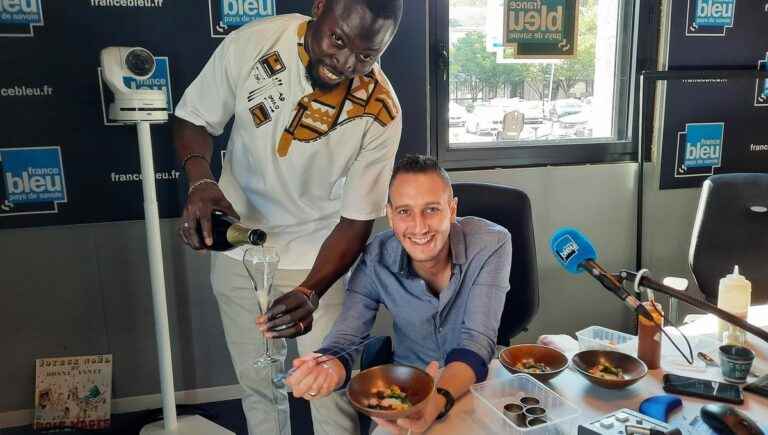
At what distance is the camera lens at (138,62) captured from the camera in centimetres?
192

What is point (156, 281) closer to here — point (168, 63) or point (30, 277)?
→ point (30, 277)

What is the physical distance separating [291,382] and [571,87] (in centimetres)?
220

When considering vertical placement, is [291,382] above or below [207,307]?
Answer: above

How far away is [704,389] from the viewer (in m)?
1.17

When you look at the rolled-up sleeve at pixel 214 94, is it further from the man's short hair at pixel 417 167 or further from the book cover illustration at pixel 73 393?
the book cover illustration at pixel 73 393

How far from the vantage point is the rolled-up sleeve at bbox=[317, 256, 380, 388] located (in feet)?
4.48

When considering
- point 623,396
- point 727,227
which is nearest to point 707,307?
point 623,396

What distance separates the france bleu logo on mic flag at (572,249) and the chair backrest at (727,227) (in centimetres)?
149

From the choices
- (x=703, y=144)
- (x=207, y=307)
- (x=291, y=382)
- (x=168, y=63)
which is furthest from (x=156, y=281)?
(x=703, y=144)

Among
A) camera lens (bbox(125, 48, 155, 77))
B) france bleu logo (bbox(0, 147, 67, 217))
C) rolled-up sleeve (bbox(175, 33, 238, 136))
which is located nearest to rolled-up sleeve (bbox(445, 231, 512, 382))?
rolled-up sleeve (bbox(175, 33, 238, 136))

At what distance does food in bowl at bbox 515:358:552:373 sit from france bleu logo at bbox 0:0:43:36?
2073 mm

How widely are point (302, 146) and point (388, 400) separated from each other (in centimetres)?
89

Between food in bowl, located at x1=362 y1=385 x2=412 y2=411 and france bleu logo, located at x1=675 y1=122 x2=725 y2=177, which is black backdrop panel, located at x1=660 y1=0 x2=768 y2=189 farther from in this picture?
food in bowl, located at x1=362 y1=385 x2=412 y2=411

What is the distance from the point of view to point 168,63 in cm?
225
